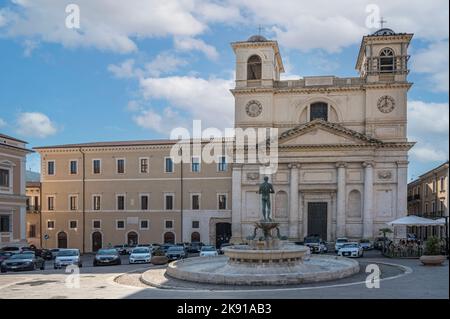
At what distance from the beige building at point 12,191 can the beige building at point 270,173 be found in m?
9.22

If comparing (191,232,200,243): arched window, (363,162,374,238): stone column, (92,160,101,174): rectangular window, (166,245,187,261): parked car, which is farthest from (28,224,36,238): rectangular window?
(363,162,374,238): stone column

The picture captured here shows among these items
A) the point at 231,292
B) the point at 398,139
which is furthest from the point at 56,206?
the point at 231,292

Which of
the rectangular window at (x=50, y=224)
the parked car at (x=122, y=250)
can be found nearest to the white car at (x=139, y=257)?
the parked car at (x=122, y=250)

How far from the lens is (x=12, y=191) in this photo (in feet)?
133

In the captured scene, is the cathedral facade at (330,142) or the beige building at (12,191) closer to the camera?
→ the beige building at (12,191)

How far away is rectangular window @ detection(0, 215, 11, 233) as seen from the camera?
127 ft

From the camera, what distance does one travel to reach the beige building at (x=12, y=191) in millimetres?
39062

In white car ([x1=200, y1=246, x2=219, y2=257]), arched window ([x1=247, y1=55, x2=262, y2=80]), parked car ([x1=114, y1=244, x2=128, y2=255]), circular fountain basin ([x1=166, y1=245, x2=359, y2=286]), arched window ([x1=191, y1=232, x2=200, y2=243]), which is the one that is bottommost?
parked car ([x1=114, y1=244, x2=128, y2=255])

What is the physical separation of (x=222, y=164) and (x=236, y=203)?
13.6 ft

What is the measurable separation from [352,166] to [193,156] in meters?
15.4

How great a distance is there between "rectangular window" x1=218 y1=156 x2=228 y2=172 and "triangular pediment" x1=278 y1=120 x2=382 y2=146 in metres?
5.80

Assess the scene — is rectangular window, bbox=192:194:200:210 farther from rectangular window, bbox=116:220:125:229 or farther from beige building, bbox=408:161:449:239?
beige building, bbox=408:161:449:239

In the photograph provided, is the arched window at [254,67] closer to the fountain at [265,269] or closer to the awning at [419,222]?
the awning at [419,222]

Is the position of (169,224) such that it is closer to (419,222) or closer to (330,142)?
(330,142)
